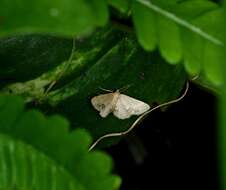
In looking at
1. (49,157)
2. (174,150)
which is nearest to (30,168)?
(49,157)

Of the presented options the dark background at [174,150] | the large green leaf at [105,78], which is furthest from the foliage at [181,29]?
the dark background at [174,150]

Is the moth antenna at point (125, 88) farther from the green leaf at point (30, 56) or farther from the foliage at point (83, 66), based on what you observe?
the green leaf at point (30, 56)

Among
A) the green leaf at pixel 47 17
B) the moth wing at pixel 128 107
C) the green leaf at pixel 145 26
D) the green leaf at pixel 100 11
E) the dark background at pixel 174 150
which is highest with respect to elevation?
the green leaf at pixel 47 17

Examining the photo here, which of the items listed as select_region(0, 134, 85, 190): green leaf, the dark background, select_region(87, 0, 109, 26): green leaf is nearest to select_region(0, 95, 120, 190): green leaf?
select_region(0, 134, 85, 190): green leaf

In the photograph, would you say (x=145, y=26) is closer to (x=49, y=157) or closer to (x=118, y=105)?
(x=49, y=157)

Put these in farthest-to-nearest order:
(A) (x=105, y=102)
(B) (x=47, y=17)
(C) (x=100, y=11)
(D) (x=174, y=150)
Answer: (D) (x=174, y=150), (A) (x=105, y=102), (C) (x=100, y=11), (B) (x=47, y=17)

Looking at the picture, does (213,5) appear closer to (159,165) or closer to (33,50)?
(33,50)

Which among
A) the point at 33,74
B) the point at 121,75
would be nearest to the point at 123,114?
the point at 121,75
